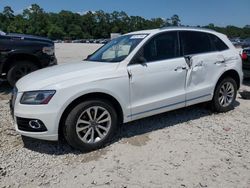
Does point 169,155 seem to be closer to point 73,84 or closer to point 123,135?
point 123,135

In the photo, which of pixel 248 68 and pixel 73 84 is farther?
pixel 248 68

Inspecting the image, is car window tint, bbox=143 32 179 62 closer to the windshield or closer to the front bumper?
the windshield

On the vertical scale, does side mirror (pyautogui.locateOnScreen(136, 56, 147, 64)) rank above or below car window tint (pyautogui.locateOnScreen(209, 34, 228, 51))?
below

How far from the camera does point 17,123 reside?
4.27 m

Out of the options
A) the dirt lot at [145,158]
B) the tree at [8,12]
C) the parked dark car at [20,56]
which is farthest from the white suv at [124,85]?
the tree at [8,12]

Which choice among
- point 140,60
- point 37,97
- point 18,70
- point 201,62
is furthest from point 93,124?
point 18,70

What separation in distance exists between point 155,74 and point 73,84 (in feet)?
4.33

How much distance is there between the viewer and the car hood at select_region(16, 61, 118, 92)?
413 cm

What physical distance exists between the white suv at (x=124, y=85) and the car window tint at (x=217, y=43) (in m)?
0.02

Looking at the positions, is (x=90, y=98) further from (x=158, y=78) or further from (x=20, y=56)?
(x=20, y=56)

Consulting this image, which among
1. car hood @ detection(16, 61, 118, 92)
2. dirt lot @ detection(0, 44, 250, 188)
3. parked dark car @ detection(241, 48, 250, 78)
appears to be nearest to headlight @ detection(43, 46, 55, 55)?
dirt lot @ detection(0, 44, 250, 188)

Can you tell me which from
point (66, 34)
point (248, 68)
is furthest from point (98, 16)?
point (248, 68)

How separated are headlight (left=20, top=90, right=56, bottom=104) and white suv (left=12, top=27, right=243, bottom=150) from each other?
0.01 m

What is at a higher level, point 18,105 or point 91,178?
point 18,105
